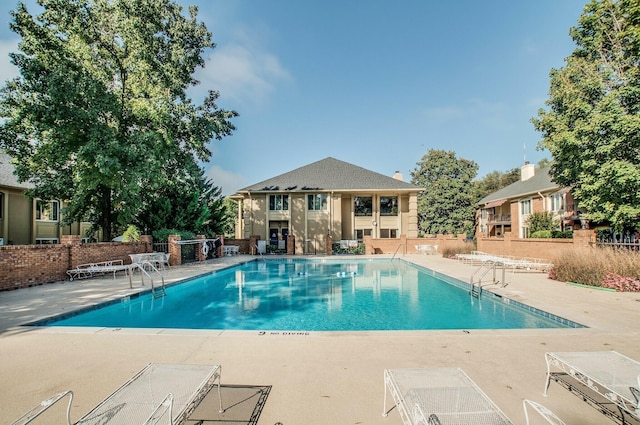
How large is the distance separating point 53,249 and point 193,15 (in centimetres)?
1594

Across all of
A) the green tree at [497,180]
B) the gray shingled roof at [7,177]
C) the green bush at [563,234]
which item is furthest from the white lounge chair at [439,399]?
the green tree at [497,180]

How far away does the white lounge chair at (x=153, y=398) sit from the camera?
2.24m

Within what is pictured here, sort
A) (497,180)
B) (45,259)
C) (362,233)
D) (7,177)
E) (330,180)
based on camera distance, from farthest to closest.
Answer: (497,180) < (362,233) < (330,180) < (7,177) < (45,259)

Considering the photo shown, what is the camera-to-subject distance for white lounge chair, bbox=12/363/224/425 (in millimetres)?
2238

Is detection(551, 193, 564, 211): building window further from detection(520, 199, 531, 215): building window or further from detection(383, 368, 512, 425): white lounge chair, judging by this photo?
detection(383, 368, 512, 425): white lounge chair

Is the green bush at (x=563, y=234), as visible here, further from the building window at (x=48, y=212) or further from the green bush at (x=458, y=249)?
the building window at (x=48, y=212)

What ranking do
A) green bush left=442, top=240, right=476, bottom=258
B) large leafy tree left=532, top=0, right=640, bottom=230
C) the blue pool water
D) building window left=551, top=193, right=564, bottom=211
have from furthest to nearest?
building window left=551, top=193, right=564, bottom=211
green bush left=442, top=240, right=476, bottom=258
large leafy tree left=532, top=0, right=640, bottom=230
the blue pool water

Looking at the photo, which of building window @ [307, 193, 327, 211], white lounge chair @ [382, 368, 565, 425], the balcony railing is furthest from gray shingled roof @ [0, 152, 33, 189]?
the balcony railing

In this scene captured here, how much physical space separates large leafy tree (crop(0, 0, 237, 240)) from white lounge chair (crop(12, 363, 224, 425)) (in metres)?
13.1

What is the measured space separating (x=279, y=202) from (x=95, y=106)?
15257 mm

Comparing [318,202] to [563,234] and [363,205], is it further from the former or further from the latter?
[563,234]

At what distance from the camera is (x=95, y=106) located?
1386 centimetres

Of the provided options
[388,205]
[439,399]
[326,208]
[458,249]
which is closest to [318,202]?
[326,208]

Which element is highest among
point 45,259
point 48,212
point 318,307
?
point 48,212
